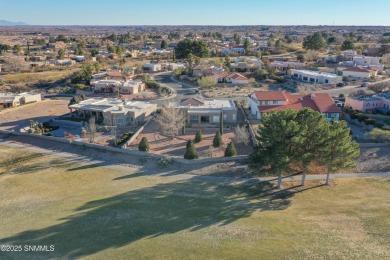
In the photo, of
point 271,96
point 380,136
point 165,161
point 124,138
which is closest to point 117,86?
point 124,138

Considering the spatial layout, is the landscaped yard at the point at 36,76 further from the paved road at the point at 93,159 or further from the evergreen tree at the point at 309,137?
the evergreen tree at the point at 309,137

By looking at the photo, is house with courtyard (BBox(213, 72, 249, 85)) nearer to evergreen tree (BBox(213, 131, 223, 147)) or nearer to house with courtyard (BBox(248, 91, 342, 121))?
house with courtyard (BBox(248, 91, 342, 121))

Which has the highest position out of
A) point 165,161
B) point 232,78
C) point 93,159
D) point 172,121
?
point 232,78

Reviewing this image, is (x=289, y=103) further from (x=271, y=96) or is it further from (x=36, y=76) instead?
(x=36, y=76)

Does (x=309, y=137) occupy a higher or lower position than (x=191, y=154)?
higher

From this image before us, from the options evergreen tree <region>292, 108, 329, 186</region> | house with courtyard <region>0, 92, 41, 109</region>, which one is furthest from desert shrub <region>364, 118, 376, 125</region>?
house with courtyard <region>0, 92, 41, 109</region>

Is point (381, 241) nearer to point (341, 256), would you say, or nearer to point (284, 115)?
point (341, 256)
